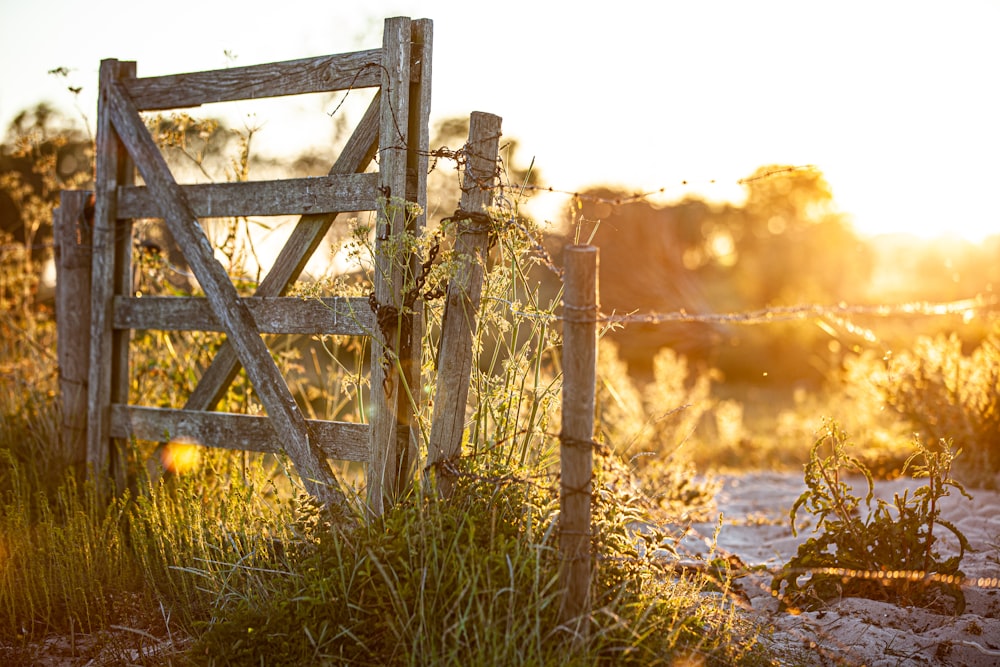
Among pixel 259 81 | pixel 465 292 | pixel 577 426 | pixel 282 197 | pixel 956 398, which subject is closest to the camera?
pixel 577 426

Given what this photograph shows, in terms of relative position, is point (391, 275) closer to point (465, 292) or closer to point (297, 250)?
point (465, 292)

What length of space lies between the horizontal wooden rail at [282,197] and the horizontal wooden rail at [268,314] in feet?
1.48

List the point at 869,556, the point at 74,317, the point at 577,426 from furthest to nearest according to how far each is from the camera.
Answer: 1. the point at 74,317
2. the point at 869,556
3. the point at 577,426

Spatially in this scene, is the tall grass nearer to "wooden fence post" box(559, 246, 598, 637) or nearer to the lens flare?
"wooden fence post" box(559, 246, 598, 637)

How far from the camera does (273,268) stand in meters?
4.10

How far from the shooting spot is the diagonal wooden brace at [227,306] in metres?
3.91

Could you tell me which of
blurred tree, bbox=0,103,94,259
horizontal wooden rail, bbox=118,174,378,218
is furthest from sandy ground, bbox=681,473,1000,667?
blurred tree, bbox=0,103,94,259

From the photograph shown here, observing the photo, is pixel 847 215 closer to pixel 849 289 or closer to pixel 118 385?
pixel 849 289

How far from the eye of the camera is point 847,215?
886 inches

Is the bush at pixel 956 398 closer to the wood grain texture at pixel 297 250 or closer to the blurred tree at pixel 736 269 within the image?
the wood grain texture at pixel 297 250

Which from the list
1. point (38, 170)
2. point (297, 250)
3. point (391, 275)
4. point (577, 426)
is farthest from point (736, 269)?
point (577, 426)

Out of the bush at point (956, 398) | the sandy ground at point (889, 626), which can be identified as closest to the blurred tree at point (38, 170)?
the sandy ground at point (889, 626)

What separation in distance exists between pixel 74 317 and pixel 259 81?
232 centimetres

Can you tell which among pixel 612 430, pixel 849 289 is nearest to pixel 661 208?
pixel 849 289
